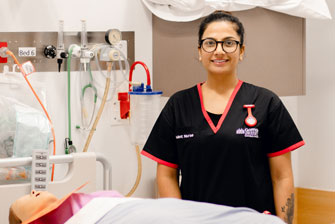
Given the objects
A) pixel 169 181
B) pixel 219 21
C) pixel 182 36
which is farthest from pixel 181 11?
pixel 169 181

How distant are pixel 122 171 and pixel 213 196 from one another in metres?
1.18

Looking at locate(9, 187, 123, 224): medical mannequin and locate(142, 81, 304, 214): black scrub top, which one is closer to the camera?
locate(9, 187, 123, 224): medical mannequin

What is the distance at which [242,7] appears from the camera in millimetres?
2914

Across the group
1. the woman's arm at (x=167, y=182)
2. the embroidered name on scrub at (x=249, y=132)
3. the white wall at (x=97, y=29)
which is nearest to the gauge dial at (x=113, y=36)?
the white wall at (x=97, y=29)

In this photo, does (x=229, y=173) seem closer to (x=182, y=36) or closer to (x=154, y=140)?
(x=154, y=140)

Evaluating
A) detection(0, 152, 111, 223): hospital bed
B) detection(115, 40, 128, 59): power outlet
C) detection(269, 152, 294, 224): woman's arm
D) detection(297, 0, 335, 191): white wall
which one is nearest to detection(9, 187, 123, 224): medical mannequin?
detection(0, 152, 111, 223): hospital bed

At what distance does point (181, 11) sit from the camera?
10.2ft

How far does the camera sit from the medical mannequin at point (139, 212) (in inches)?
57.5

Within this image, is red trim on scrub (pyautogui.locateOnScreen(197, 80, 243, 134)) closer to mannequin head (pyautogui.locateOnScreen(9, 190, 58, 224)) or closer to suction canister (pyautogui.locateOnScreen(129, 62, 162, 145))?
mannequin head (pyautogui.locateOnScreen(9, 190, 58, 224))

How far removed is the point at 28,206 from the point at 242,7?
1.65 m

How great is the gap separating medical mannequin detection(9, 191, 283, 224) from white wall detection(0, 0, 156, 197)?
1245 mm

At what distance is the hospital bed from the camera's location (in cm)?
208

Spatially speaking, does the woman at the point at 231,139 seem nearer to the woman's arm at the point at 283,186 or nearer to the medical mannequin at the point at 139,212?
the woman's arm at the point at 283,186

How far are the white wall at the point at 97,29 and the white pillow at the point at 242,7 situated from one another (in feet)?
0.85
